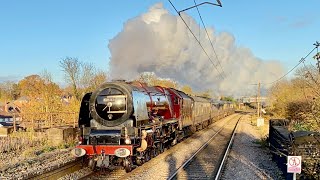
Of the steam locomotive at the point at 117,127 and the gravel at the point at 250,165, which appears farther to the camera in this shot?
the steam locomotive at the point at 117,127

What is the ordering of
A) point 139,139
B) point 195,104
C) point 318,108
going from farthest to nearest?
point 195,104 → point 139,139 → point 318,108

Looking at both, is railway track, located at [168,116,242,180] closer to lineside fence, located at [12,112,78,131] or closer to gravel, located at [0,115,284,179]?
gravel, located at [0,115,284,179]

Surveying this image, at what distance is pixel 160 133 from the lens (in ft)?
48.1

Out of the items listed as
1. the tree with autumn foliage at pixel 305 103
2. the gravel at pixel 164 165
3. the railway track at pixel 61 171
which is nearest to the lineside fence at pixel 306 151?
the tree with autumn foliage at pixel 305 103

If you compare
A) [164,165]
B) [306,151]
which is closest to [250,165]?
[164,165]

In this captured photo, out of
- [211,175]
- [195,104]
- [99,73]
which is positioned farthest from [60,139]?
[99,73]

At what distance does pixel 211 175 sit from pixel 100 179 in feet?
11.9

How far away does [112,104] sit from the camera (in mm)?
12062

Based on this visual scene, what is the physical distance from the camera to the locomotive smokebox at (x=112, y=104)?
39.0 feet

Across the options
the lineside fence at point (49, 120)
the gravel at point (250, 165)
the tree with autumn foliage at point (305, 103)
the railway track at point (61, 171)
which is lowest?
the gravel at point (250, 165)

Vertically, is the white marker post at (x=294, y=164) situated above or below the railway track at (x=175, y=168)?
above

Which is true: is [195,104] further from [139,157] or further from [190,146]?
[139,157]

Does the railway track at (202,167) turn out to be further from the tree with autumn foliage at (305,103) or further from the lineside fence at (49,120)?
the lineside fence at (49,120)

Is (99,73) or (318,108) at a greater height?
(99,73)
